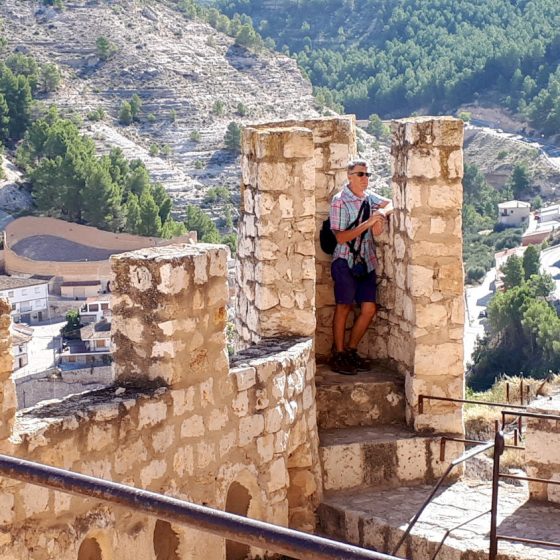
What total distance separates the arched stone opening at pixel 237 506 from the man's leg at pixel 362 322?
1713mm

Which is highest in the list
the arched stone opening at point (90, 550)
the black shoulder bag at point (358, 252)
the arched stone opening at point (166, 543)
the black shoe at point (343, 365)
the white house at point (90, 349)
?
the black shoulder bag at point (358, 252)

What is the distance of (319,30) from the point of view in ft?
469

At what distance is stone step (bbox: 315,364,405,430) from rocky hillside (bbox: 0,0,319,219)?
72.8 meters

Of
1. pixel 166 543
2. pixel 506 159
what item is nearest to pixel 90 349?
pixel 166 543

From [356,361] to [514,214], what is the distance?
7959 cm

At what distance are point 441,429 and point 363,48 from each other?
129m

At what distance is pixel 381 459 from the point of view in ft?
22.4

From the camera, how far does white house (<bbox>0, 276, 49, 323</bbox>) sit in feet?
186

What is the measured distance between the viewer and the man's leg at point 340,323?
24.3 ft

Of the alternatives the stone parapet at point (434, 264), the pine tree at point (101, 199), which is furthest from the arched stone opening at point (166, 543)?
the pine tree at point (101, 199)

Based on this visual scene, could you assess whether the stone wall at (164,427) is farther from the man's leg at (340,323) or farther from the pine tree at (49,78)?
the pine tree at (49,78)

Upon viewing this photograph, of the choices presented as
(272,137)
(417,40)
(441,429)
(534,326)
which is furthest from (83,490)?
(417,40)

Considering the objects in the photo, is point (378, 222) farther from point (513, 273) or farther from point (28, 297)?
point (513, 273)

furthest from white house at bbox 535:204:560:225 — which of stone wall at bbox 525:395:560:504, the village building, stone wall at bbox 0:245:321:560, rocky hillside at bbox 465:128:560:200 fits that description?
stone wall at bbox 0:245:321:560
